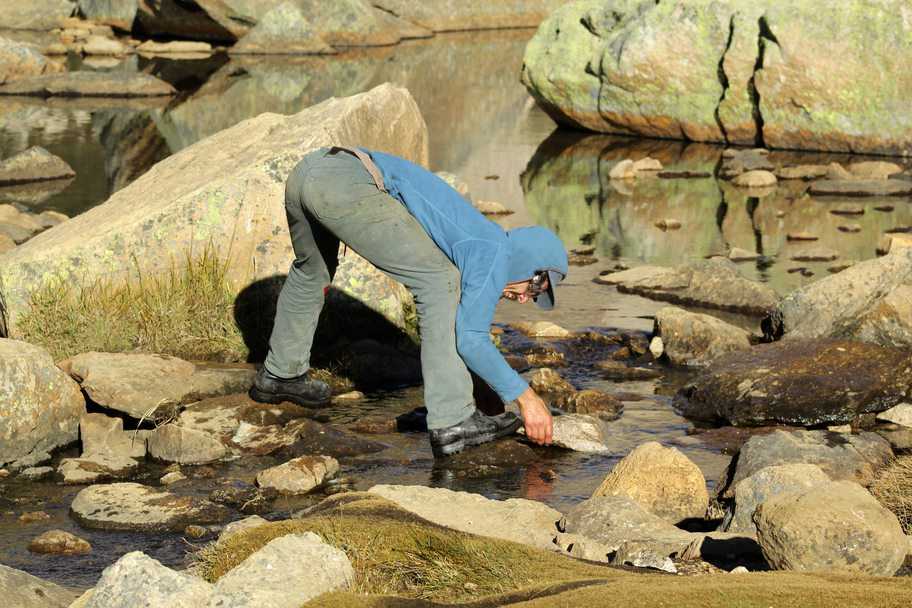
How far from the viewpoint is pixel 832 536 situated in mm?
4566

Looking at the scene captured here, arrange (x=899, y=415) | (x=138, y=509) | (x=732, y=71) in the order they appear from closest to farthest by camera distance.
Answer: (x=138, y=509)
(x=899, y=415)
(x=732, y=71)

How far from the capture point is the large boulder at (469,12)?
36469 millimetres

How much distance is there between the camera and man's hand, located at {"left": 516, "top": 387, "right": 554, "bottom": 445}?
6590mm

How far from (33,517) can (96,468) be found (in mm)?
673

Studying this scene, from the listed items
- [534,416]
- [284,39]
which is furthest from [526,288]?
[284,39]

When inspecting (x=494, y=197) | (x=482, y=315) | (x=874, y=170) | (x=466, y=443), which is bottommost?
(x=494, y=197)

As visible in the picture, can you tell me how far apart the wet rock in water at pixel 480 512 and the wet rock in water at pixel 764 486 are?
726mm

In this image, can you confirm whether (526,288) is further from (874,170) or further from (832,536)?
(874,170)

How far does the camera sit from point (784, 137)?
18.1 meters

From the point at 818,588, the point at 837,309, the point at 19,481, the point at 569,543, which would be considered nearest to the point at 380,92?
the point at 837,309

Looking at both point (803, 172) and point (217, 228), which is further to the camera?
point (803, 172)

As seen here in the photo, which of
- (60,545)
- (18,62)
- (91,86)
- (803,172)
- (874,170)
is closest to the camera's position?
(60,545)

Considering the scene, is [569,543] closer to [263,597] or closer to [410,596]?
[410,596]

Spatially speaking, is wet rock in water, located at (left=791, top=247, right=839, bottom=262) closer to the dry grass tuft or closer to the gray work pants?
the dry grass tuft
